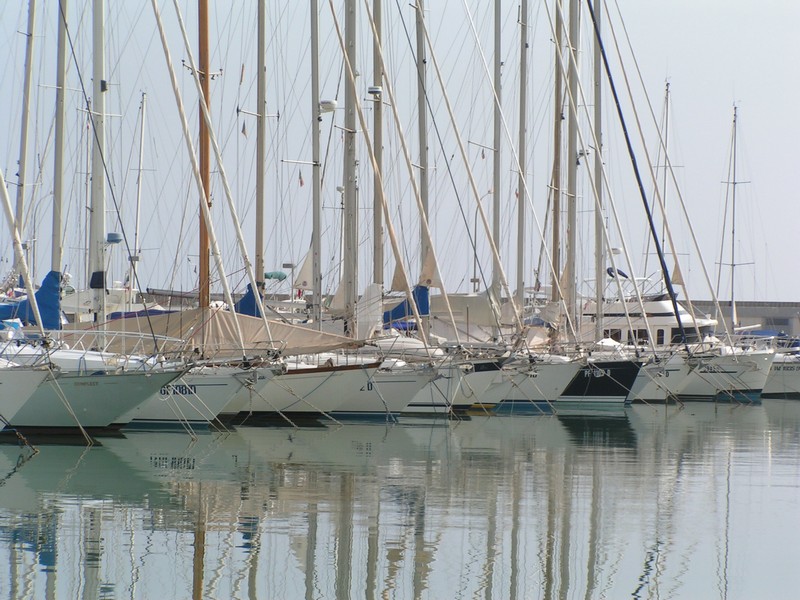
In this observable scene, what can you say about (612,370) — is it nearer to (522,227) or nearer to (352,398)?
(522,227)

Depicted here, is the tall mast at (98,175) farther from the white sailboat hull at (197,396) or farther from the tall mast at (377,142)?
the tall mast at (377,142)

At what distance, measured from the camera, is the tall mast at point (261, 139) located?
1356 inches

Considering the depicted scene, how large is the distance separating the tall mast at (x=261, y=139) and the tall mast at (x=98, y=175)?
7.53m

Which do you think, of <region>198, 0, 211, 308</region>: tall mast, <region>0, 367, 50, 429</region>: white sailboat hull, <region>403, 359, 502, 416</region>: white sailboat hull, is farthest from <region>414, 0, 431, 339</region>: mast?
<region>0, 367, 50, 429</region>: white sailboat hull

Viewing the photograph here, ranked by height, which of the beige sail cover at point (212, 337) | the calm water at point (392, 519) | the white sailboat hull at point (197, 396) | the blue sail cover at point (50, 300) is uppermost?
the blue sail cover at point (50, 300)

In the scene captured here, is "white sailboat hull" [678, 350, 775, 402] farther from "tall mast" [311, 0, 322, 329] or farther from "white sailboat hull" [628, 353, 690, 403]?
"tall mast" [311, 0, 322, 329]

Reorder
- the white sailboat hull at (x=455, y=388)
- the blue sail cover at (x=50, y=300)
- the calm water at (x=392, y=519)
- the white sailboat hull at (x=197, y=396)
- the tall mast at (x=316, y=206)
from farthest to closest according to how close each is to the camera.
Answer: the white sailboat hull at (x=455, y=388)
the tall mast at (x=316, y=206)
the white sailboat hull at (x=197, y=396)
the blue sail cover at (x=50, y=300)
the calm water at (x=392, y=519)

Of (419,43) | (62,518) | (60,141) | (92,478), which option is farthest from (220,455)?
(419,43)

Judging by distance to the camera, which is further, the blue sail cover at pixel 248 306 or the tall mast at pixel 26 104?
the tall mast at pixel 26 104

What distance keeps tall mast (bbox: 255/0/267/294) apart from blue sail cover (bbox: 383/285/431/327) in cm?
366

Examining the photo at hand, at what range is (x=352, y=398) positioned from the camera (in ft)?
103

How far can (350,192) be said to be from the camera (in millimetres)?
32500

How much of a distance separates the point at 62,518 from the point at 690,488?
9721 millimetres

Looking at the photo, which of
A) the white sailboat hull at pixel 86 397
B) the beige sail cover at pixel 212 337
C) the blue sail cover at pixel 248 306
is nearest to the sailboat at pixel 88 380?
the white sailboat hull at pixel 86 397
